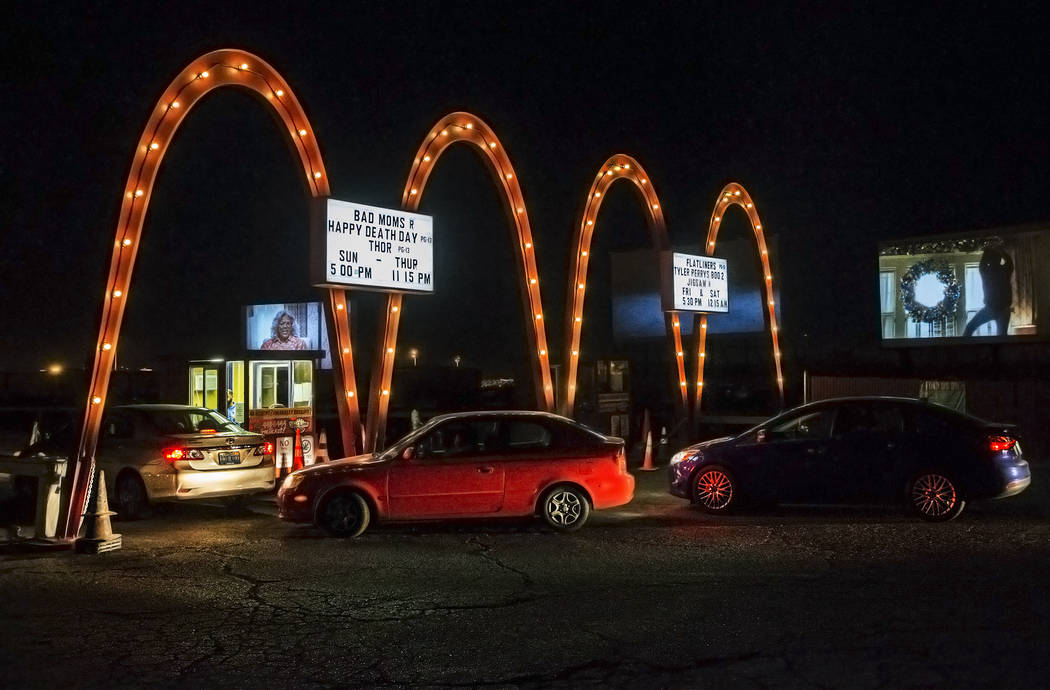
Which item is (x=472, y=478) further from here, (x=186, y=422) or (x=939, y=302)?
(x=939, y=302)

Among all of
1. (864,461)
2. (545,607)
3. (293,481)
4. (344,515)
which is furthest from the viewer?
(864,461)

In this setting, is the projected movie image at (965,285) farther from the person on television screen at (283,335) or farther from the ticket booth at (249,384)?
the person on television screen at (283,335)

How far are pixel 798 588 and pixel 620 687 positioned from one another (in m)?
3.22

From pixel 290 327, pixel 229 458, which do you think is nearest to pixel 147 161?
pixel 229 458

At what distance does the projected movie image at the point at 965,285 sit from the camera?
116 ft

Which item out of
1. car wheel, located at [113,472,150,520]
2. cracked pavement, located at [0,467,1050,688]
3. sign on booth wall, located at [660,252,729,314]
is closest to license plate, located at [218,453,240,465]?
car wheel, located at [113,472,150,520]

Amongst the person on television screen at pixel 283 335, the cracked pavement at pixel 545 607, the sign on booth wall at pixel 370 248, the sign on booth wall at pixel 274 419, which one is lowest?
the cracked pavement at pixel 545 607

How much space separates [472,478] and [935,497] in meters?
5.76

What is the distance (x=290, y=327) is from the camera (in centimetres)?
5006

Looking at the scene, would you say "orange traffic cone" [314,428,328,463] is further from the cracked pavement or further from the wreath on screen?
the wreath on screen

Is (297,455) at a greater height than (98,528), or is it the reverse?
(297,455)

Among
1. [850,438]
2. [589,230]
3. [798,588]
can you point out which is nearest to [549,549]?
[798,588]

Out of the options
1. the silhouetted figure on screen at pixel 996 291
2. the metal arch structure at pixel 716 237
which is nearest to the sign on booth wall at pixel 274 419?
the metal arch structure at pixel 716 237

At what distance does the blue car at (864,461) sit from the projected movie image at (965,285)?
24740mm
